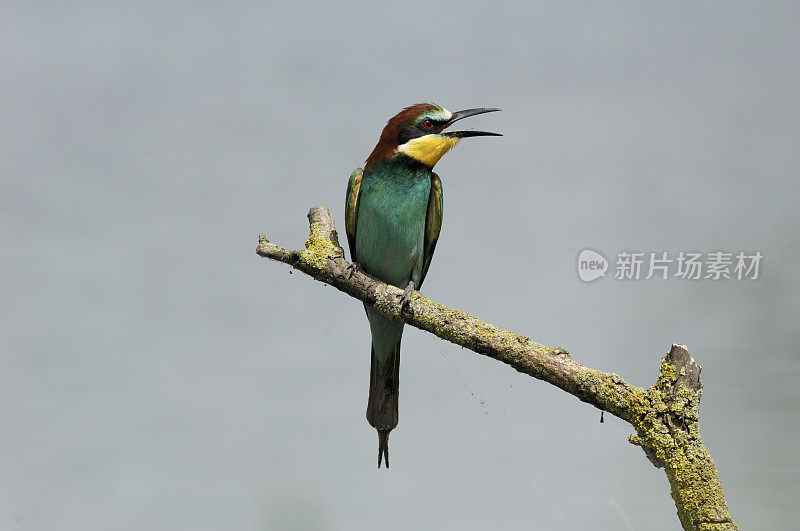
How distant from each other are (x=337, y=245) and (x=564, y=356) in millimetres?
1167

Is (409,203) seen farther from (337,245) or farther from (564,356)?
(564,356)

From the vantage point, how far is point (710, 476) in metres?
2.29

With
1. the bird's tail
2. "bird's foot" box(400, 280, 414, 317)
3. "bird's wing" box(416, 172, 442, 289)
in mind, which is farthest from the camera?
"bird's wing" box(416, 172, 442, 289)

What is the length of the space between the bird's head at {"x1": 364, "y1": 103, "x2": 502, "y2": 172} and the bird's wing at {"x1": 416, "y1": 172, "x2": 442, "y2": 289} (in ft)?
0.36

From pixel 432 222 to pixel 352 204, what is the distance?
410mm

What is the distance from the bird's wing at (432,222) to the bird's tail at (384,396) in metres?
0.42

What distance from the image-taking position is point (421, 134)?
339cm

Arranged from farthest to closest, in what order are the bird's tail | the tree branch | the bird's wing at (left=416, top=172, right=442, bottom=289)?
1. the bird's wing at (left=416, top=172, right=442, bottom=289)
2. the bird's tail
3. the tree branch

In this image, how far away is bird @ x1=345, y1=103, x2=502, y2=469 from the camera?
11.1ft

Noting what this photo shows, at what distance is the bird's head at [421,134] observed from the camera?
3.38m

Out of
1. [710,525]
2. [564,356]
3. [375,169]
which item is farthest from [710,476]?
[375,169]

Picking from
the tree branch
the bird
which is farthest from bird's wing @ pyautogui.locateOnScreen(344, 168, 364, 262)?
the tree branch

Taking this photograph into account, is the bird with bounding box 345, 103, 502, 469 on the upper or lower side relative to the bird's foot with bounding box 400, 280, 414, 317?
upper

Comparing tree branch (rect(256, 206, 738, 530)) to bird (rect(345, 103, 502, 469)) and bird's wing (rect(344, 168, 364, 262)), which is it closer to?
bird (rect(345, 103, 502, 469))
